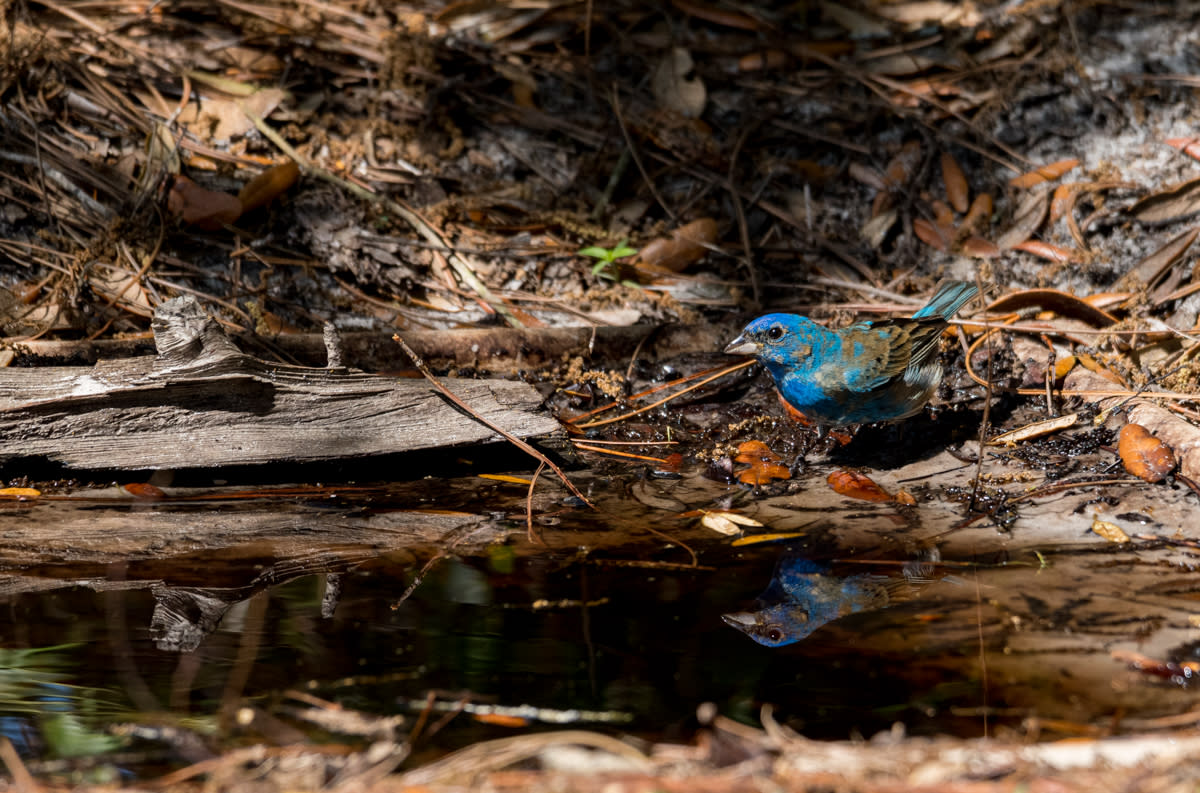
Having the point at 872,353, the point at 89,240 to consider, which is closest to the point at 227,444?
the point at 89,240

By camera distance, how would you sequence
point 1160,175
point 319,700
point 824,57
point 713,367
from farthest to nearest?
point 824,57
point 1160,175
point 713,367
point 319,700

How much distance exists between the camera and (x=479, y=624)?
2.88 meters

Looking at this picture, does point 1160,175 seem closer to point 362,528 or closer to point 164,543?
point 362,528

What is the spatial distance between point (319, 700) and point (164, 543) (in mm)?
1381

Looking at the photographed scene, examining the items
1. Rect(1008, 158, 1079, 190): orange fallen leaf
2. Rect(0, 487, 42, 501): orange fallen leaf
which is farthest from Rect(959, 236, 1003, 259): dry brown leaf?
Rect(0, 487, 42, 501): orange fallen leaf

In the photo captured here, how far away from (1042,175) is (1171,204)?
28.1 inches

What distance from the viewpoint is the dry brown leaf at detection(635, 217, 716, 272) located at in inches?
222

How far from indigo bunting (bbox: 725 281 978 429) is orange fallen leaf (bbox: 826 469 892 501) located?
0.29 m

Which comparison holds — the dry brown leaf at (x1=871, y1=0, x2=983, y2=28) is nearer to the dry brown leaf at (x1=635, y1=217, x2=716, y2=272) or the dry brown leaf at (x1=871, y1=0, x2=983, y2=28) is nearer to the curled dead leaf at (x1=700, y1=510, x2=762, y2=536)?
the dry brown leaf at (x1=635, y1=217, x2=716, y2=272)

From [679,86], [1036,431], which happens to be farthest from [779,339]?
[679,86]

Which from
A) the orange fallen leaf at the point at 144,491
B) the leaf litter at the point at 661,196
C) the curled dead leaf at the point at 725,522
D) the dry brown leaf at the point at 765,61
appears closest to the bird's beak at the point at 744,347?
the leaf litter at the point at 661,196

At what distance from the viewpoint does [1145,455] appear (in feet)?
12.3

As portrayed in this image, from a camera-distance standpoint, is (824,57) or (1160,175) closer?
(1160,175)

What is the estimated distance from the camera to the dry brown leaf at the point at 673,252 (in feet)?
18.5
